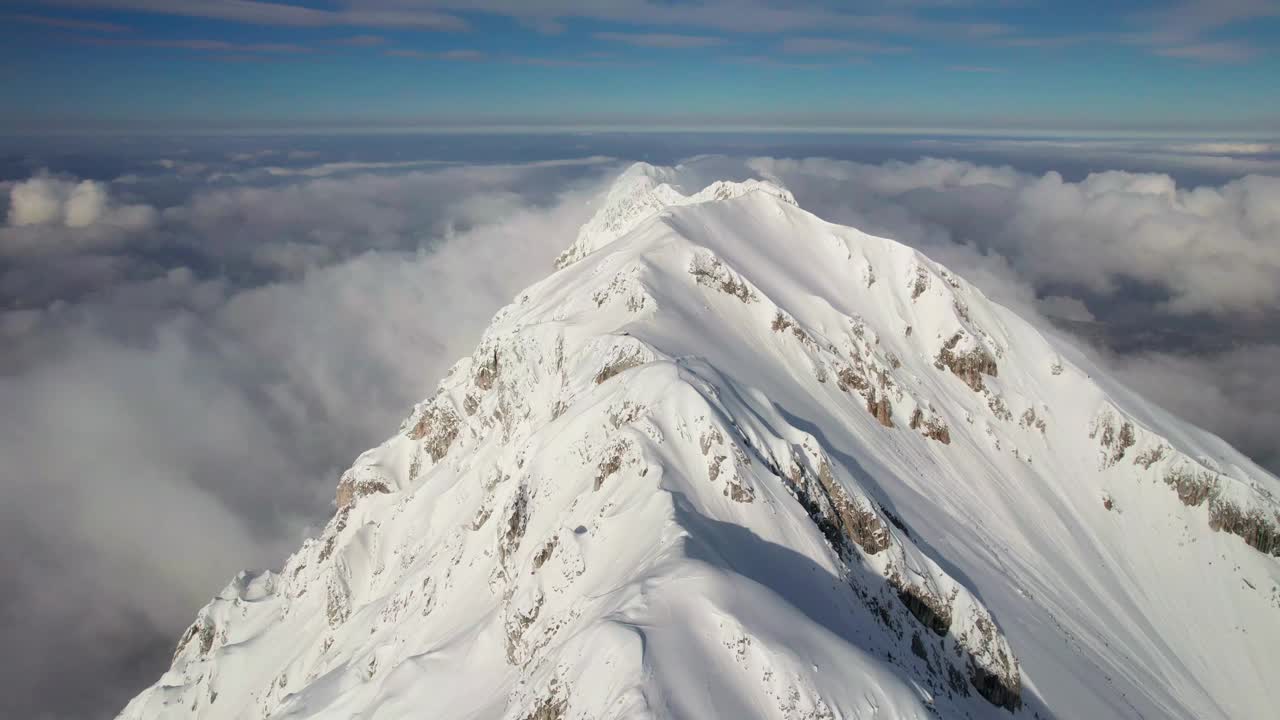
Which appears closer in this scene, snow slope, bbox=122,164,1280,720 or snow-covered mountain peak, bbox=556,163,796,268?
snow slope, bbox=122,164,1280,720

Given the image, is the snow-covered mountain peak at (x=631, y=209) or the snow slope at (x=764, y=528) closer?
the snow slope at (x=764, y=528)

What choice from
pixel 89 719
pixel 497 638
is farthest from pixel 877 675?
pixel 89 719

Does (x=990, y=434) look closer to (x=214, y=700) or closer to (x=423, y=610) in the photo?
(x=423, y=610)

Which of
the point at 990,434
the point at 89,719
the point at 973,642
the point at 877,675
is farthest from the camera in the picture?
the point at 89,719

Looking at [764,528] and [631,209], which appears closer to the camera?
[764,528]

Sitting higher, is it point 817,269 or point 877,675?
point 877,675

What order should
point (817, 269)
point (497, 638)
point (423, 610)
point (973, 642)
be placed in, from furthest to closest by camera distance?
1. point (817, 269)
2. point (423, 610)
3. point (973, 642)
4. point (497, 638)

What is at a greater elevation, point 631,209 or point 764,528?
point 764,528

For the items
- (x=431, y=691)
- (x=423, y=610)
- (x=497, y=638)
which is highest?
(x=497, y=638)
